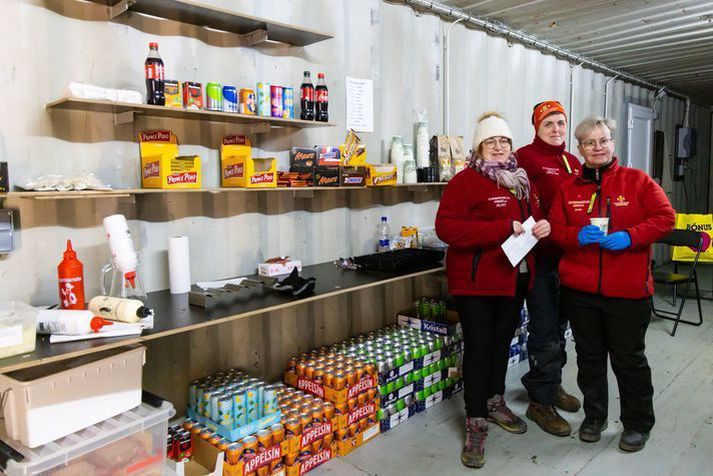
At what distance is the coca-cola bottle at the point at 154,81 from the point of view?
2.08 m

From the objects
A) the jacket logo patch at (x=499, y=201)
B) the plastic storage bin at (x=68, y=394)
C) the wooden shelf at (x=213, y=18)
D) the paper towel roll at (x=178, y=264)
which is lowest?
the plastic storage bin at (x=68, y=394)

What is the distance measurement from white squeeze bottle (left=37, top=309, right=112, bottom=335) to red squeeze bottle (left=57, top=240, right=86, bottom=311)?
0.14 metres

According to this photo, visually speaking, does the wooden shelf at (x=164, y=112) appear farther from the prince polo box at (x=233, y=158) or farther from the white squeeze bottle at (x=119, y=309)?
the white squeeze bottle at (x=119, y=309)

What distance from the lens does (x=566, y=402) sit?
9.65 ft

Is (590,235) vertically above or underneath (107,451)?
above

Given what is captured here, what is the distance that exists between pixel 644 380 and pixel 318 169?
187 centimetres

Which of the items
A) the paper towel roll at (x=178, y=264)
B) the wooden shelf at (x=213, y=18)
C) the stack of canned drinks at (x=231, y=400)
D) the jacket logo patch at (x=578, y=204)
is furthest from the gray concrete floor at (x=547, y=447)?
the wooden shelf at (x=213, y=18)

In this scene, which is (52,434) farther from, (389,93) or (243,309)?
(389,93)

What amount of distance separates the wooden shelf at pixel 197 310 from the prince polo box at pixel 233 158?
525 millimetres

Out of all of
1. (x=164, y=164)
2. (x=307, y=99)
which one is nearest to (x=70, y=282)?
(x=164, y=164)

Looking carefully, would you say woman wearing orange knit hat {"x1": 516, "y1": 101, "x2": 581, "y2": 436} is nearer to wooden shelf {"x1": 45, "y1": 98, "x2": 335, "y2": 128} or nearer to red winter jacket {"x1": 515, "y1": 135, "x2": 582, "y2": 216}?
red winter jacket {"x1": 515, "y1": 135, "x2": 582, "y2": 216}

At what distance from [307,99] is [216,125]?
47 centimetres

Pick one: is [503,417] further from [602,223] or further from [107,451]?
[107,451]

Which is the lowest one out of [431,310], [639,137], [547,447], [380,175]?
[547,447]
